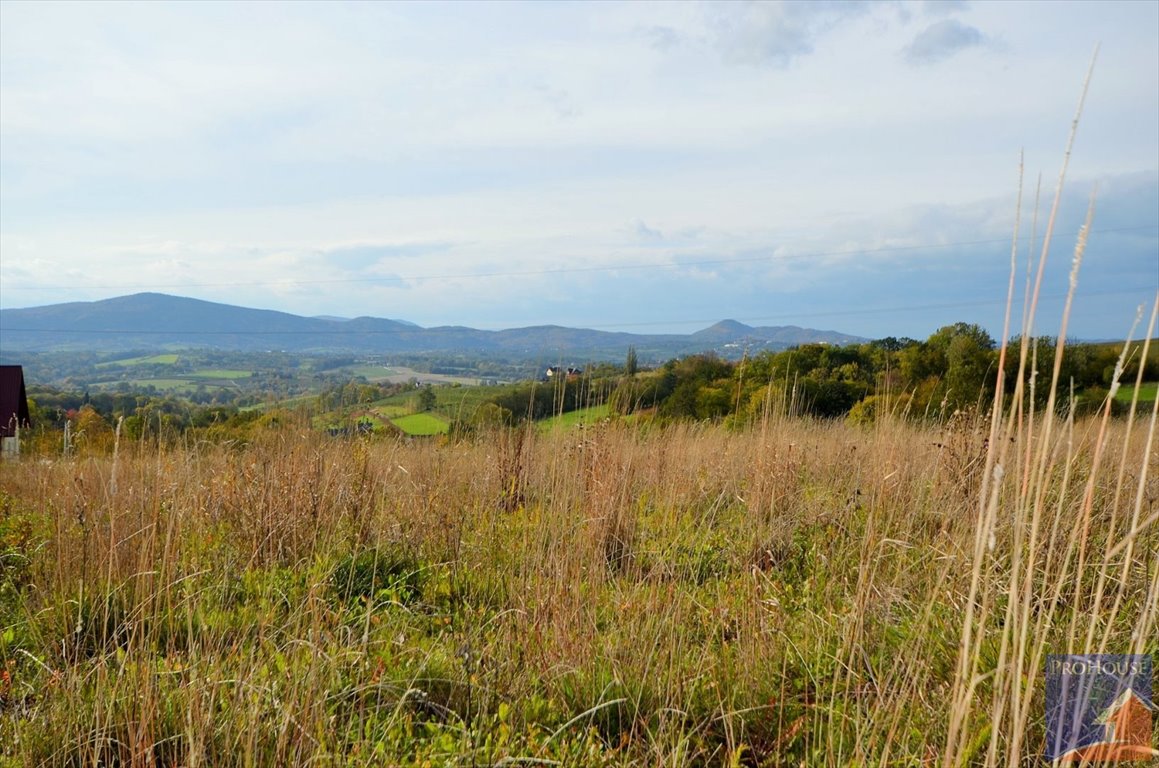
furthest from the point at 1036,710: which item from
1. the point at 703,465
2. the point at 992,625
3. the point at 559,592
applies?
the point at 703,465

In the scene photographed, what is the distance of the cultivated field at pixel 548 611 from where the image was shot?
7.10ft

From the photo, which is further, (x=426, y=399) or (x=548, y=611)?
(x=426, y=399)

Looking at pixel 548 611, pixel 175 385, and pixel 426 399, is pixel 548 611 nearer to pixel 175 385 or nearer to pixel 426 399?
pixel 426 399

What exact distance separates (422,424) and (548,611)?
357 cm

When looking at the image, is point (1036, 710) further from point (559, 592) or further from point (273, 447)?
point (273, 447)

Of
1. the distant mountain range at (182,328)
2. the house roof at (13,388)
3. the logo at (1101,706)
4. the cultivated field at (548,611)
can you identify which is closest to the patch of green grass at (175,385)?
the house roof at (13,388)

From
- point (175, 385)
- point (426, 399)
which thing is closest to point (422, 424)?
point (426, 399)

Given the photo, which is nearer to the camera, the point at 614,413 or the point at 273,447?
the point at 273,447

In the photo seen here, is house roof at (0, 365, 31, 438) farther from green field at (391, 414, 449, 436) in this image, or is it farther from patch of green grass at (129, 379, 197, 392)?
green field at (391, 414, 449, 436)

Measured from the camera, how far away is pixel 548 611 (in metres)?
3.04

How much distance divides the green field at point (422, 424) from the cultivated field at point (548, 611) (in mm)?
626

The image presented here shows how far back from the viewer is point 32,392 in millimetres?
31516

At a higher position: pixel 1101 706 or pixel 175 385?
pixel 1101 706

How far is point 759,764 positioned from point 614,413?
345 centimetres
